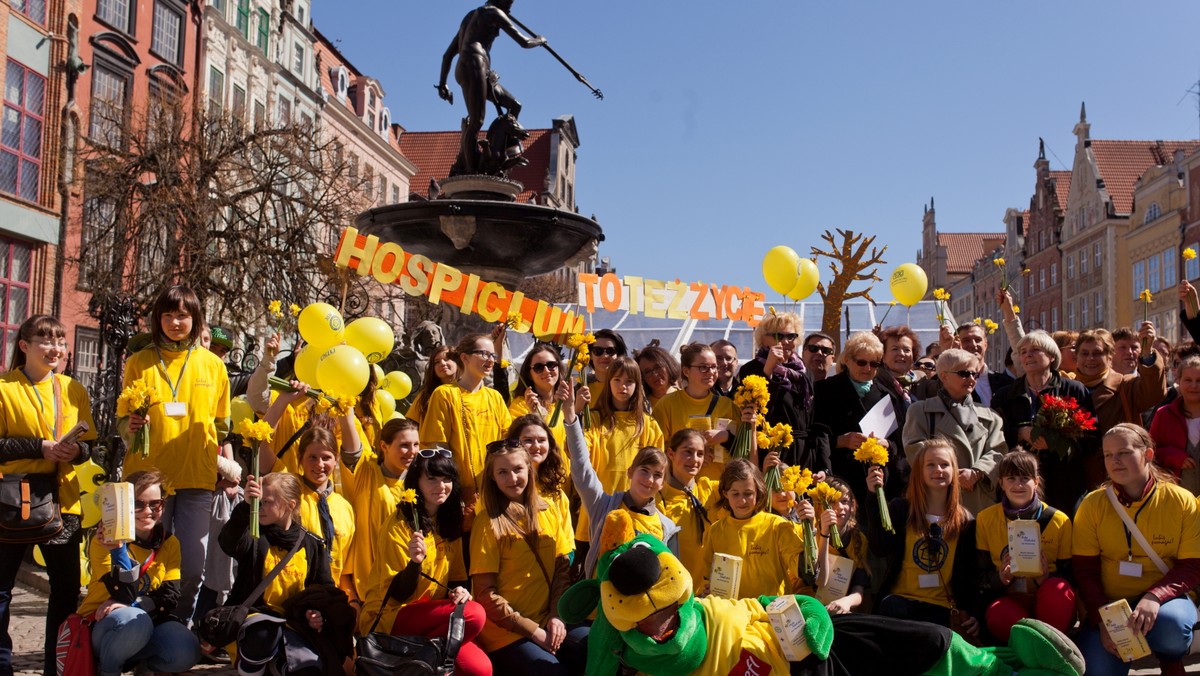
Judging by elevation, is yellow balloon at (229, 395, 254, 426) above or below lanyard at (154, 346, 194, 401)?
below

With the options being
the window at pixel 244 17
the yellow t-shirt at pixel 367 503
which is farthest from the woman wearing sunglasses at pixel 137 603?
the window at pixel 244 17

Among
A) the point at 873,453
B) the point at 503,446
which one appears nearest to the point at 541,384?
the point at 503,446

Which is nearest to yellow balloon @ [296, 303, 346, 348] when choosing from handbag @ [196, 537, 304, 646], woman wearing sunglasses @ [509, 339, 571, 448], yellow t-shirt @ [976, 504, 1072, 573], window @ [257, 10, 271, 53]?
woman wearing sunglasses @ [509, 339, 571, 448]

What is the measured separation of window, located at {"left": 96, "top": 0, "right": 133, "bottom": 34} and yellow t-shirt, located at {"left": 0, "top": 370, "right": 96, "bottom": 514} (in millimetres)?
20989

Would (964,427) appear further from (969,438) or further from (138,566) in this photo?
(138,566)

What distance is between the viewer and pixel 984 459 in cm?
595

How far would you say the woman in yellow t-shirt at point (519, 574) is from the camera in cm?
488

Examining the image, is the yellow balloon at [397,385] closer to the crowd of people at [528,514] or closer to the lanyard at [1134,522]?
the crowd of people at [528,514]

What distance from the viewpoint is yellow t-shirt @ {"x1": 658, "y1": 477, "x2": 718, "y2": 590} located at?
5305 millimetres

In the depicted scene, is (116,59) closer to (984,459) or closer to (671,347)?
(671,347)

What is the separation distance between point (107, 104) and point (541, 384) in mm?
18666

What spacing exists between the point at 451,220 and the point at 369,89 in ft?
114

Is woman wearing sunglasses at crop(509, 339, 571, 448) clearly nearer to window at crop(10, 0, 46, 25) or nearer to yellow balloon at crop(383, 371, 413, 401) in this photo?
yellow balloon at crop(383, 371, 413, 401)

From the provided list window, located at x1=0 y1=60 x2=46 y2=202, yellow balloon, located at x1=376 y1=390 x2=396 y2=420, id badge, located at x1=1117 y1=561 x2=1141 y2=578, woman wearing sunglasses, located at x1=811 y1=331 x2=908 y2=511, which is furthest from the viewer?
window, located at x1=0 y1=60 x2=46 y2=202
